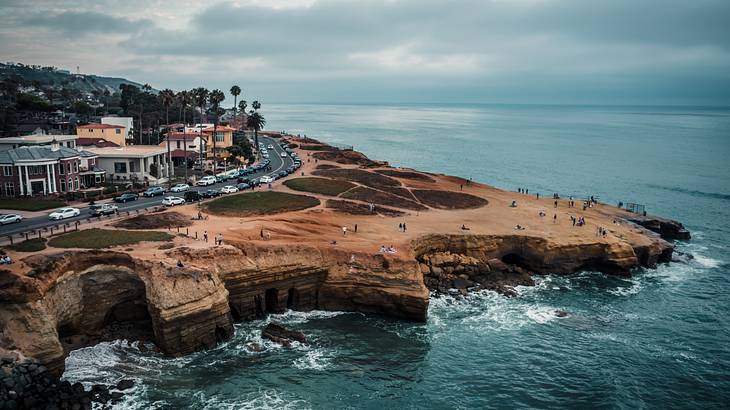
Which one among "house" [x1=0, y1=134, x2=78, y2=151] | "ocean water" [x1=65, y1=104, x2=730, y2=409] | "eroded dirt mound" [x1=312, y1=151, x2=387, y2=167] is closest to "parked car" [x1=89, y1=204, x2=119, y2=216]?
"ocean water" [x1=65, y1=104, x2=730, y2=409]

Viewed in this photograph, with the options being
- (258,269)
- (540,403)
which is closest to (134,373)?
(258,269)

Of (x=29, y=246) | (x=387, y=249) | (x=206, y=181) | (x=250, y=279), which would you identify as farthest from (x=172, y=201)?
(x=387, y=249)

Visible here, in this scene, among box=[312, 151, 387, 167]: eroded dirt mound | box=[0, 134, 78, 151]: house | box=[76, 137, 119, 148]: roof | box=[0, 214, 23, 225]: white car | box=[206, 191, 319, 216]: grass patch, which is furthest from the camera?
box=[312, 151, 387, 167]: eroded dirt mound

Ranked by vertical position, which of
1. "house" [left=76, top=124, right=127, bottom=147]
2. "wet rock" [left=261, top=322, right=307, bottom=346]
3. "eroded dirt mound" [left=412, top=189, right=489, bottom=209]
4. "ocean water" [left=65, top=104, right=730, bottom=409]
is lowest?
"ocean water" [left=65, top=104, right=730, bottom=409]

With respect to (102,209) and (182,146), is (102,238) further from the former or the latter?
(182,146)

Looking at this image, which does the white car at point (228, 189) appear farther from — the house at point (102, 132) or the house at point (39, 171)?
the house at point (102, 132)

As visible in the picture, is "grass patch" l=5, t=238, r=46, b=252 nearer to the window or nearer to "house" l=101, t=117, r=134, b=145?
the window

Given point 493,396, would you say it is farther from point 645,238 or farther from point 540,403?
point 645,238
